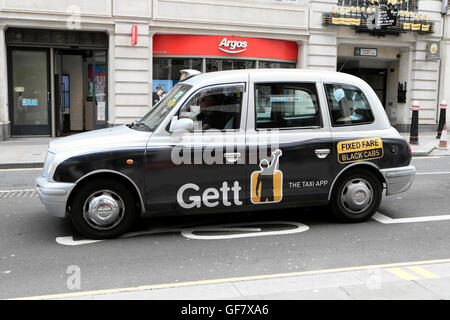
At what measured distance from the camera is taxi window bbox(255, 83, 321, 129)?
5.83m

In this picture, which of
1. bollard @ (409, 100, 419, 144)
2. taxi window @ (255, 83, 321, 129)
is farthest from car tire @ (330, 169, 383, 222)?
bollard @ (409, 100, 419, 144)

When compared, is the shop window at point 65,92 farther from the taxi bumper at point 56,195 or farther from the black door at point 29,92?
the taxi bumper at point 56,195

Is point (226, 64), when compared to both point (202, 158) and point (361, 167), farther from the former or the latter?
point (202, 158)

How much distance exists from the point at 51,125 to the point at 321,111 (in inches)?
525

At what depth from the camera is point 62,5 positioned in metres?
15.9

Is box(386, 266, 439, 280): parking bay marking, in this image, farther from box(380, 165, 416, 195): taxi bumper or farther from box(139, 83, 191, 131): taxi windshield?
box(139, 83, 191, 131): taxi windshield

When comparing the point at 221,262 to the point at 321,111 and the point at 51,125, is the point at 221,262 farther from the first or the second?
the point at 51,125

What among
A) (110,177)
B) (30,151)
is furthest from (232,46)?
(110,177)

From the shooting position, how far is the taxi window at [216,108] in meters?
5.67

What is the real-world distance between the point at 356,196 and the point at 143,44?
40.5ft

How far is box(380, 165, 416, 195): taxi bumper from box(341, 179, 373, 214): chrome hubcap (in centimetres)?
26

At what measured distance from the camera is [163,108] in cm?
596

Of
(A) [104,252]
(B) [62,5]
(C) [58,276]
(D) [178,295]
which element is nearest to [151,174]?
(A) [104,252]

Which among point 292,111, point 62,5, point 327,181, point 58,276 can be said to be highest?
point 62,5
